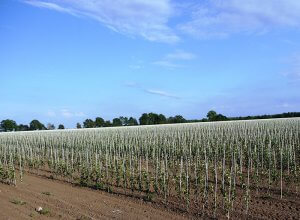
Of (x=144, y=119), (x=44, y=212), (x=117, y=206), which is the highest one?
(x=144, y=119)

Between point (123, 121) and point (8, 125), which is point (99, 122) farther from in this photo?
point (8, 125)

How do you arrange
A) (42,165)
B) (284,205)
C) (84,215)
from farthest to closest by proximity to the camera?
(42,165)
(284,205)
(84,215)

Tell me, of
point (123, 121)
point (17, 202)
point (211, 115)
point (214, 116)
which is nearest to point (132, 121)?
point (123, 121)

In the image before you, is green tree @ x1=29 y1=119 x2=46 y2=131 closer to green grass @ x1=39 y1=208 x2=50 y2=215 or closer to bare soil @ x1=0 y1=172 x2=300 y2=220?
bare soil @ x1=0 y1=172 x2=300 y2=220

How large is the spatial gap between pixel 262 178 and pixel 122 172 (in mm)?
4671

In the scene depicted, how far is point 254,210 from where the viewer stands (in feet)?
28.6

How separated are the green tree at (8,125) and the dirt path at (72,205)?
7384 cm

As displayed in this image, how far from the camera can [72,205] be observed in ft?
30.3

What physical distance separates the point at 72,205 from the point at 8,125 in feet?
254

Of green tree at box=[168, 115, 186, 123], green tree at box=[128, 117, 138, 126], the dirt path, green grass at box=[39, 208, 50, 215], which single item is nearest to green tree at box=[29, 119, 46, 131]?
green tree at box=[128, 117, 138, 126]

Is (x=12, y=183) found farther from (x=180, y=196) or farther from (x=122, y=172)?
(x=180, y=196)

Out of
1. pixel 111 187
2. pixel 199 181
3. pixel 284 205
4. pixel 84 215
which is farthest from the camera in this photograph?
pixel 111 187

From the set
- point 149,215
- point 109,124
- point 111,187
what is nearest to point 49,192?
point 111,187

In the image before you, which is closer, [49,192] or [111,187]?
[49,192]
